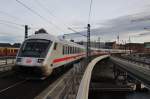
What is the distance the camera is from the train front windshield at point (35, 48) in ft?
49.6

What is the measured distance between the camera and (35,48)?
50.8 ft

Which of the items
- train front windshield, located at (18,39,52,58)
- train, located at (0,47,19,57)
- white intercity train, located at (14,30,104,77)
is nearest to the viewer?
white intercity train, located at (14,30,104,77)

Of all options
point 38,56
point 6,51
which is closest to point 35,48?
point 38,56

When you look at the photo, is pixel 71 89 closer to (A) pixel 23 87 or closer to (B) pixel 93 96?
(A) pixel 23 87

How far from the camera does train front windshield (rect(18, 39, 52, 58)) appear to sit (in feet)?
49.6

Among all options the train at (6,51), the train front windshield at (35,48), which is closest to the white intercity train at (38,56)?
the train front windshield at (35,48)

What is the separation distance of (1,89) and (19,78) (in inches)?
146

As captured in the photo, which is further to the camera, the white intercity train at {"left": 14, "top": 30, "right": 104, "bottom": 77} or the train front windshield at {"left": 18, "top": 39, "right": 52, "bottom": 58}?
the train front windshield at {"left": 18, "top": 39, "right": 52, "bottom": 58}

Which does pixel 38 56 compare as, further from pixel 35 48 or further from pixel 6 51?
pixel 6 51

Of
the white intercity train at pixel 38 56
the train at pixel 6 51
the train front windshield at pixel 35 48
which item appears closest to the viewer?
the white intercity train at pixel 38 56

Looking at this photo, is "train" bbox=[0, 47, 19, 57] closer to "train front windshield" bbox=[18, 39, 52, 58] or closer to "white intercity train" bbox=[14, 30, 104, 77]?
"white intercity train" bbox=[14, 30, 104, 77]

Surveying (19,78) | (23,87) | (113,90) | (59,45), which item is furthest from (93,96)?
(23,87)

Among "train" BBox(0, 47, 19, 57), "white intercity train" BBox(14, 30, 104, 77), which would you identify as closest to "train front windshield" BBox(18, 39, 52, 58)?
"white intercity train" BBox(14, 30, 104, 77)

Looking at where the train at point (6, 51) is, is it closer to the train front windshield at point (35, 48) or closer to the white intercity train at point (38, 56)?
the white intercity train at point (38, 56)
